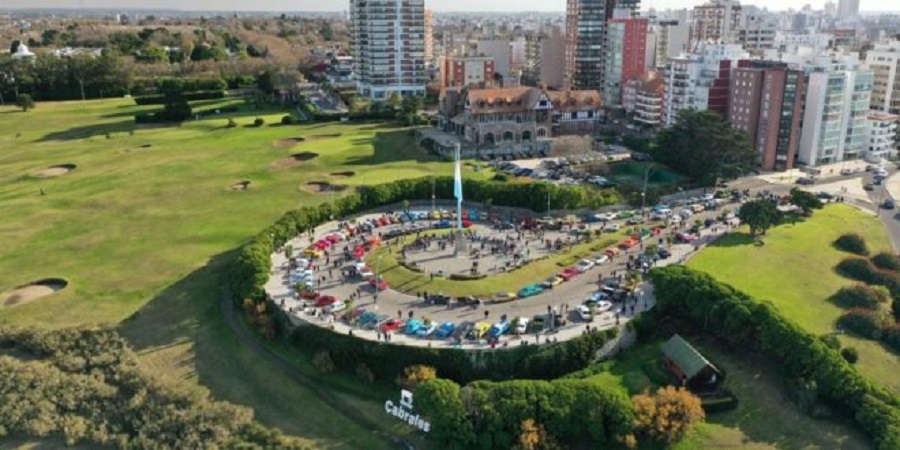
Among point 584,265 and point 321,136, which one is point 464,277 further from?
point 321,136

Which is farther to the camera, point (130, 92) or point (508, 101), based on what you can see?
point (130, 92)

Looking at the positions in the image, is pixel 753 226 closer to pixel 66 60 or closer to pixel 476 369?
pixel 476 369

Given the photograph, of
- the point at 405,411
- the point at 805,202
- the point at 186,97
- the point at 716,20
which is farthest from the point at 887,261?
the point at 716,20

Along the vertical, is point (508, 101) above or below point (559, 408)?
above

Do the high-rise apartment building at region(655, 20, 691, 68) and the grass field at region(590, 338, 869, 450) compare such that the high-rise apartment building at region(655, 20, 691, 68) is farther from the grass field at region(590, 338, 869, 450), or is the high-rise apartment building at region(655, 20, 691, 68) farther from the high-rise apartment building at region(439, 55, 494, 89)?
the grass field at region(590, 338, 869, 450)

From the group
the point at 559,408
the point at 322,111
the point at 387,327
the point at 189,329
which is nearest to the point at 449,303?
the point at 387,327

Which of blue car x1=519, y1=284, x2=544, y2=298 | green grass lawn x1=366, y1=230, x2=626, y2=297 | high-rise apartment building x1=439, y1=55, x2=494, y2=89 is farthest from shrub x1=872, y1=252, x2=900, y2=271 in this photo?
high-rise apartment building x1=439, y1=55, x2=494, y2=89
